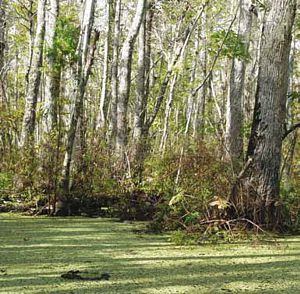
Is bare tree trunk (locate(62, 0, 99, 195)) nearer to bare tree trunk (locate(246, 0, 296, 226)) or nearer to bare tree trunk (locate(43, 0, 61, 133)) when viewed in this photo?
bare tree trunk (locate(43, 0, 61, 133))

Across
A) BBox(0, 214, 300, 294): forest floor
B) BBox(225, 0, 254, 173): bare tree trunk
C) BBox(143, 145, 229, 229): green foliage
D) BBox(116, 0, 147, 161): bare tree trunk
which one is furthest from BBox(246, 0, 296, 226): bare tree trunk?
BBox(225, 0, 254, 173): bare tree trunk

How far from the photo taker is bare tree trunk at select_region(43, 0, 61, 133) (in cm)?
734

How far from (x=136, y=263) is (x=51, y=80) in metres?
4.54

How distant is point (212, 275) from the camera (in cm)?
373

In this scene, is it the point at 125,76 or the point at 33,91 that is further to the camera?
the point at 125,76

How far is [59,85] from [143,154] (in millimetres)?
1572

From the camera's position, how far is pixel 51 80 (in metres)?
8.03

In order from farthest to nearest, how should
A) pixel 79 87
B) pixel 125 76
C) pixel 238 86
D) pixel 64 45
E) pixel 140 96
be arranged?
pixel 140 96
pixel 238 86
pixel 125 76
pixel 79 87
pixel 64 45

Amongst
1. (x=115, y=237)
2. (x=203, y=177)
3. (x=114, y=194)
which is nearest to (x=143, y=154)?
(x=114, y=194)

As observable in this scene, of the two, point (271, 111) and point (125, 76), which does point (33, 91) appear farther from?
point (271, 111)

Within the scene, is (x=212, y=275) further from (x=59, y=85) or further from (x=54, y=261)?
(x=59, y=85)

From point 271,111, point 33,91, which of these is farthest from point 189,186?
point 33,91

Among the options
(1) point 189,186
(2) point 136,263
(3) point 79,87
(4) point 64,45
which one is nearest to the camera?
(2) point 136,263

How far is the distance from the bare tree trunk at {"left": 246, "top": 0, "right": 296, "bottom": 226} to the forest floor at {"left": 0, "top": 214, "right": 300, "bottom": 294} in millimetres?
576
